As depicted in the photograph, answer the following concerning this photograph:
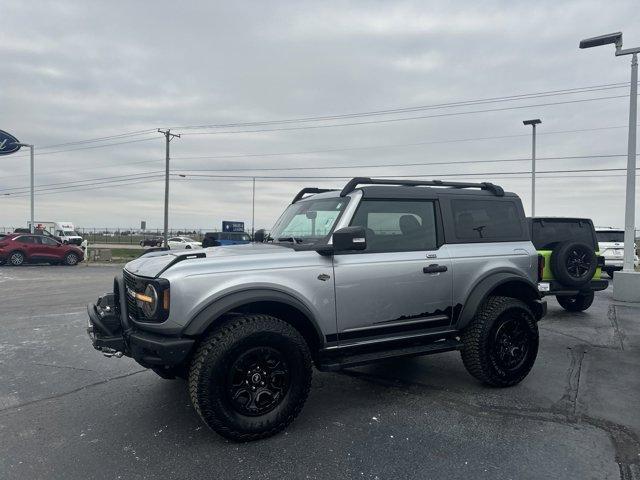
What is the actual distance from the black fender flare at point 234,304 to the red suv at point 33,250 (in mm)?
22328

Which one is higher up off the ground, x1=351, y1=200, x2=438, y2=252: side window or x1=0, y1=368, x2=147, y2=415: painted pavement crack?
x1=351, y1=200, x2=438, y2=252: side window

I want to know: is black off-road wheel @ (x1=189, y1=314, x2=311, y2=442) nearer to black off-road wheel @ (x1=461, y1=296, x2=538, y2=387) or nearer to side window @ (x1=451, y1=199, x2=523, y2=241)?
black off-road wheel @ (x1=461, y1=296, x2=538, y2=387)

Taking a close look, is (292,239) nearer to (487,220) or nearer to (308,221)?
(308,221)

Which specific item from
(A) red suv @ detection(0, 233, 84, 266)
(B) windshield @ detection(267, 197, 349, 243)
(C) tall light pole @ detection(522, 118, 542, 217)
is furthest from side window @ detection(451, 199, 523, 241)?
(A) red suv @ detection(0, 233, 84, 266)

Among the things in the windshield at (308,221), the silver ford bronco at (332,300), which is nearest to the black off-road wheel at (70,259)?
the silver ford bronco at (332,300)

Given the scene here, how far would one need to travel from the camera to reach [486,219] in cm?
499

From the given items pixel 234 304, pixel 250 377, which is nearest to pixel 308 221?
pixel 234 304

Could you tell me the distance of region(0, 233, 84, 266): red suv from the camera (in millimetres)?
21344

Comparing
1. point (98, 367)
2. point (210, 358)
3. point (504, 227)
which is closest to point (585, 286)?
point (504, 227)

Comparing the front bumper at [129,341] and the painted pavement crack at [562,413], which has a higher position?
the front bumper at [129,341]

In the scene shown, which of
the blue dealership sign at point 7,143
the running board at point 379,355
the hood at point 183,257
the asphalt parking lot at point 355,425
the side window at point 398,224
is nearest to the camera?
the asphalt parking lot at point 355,425

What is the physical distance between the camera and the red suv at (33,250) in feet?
70.0

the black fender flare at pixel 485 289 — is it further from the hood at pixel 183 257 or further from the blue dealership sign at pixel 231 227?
the blue dealership sign at pixel 231 227

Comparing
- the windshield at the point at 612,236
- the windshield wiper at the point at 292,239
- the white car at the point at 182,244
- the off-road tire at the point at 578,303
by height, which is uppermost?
the windshield at the point at 612,236
